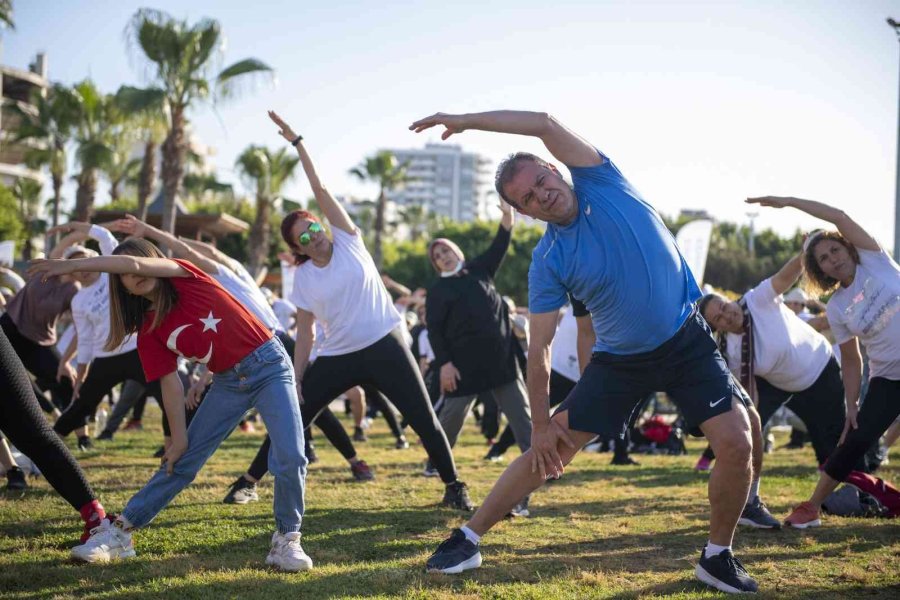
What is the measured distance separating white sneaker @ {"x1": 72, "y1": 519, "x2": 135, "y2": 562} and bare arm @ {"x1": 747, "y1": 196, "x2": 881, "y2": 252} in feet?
13.6

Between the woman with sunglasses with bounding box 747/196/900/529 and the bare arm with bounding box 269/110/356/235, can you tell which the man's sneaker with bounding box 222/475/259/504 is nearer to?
the bare arm with bounding box 269/110/356/235

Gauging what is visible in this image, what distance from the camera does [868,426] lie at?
20.1 feet

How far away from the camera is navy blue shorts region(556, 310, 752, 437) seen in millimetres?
4523

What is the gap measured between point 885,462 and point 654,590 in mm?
7303

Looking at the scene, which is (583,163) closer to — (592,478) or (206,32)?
(592,478)

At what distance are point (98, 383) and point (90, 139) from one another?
30616 millimetres

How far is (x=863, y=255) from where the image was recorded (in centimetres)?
603

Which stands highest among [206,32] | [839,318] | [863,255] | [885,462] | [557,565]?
[206,32]

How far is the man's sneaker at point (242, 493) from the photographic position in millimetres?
6949

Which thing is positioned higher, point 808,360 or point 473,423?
point 808,360

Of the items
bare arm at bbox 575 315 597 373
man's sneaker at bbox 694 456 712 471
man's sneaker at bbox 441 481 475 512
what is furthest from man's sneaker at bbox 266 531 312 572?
man's sneaker at bbox 694 456 712 471

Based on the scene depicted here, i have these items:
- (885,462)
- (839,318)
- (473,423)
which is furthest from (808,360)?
(473,423)

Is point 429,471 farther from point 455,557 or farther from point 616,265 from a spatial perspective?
point 616,265

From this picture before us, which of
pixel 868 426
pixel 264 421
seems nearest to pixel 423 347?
pixel 868 426
